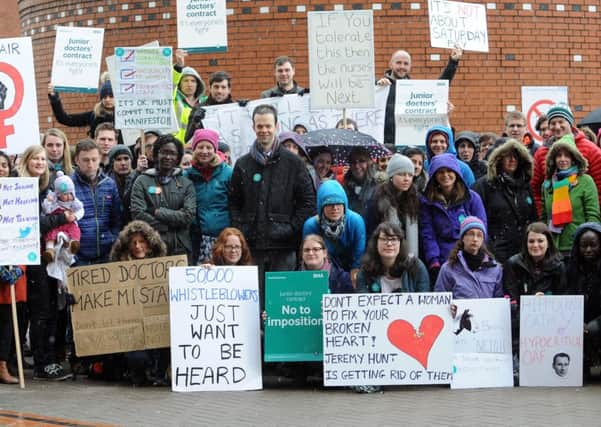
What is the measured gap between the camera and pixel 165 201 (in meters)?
10.5

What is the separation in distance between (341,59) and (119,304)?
3.81m

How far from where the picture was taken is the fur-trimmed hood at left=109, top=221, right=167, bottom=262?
33.3ft

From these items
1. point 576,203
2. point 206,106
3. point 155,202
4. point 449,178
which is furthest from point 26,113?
point 576,203

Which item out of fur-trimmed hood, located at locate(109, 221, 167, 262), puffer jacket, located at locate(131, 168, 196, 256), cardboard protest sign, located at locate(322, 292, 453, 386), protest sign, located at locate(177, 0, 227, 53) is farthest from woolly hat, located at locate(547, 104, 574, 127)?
protest sign, located at locate(177, 0, 227, 53)

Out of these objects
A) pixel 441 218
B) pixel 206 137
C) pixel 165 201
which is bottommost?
pixel 441 218

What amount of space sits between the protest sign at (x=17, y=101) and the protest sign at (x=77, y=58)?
376 cm

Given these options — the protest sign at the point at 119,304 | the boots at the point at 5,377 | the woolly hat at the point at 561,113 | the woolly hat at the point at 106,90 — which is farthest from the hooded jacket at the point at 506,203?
the woolly hat at the point at 106,90

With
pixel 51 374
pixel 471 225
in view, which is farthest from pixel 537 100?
pixel 51 374

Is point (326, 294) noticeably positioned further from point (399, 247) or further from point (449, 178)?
point (449, 178)

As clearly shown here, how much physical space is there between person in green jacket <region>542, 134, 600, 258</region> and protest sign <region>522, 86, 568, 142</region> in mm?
3794

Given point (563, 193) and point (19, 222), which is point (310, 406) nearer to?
point (19, 222)

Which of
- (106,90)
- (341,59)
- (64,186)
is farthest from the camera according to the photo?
(106,90)

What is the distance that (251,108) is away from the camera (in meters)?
13.2

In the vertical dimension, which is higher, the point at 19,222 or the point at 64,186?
the point at 64,186
